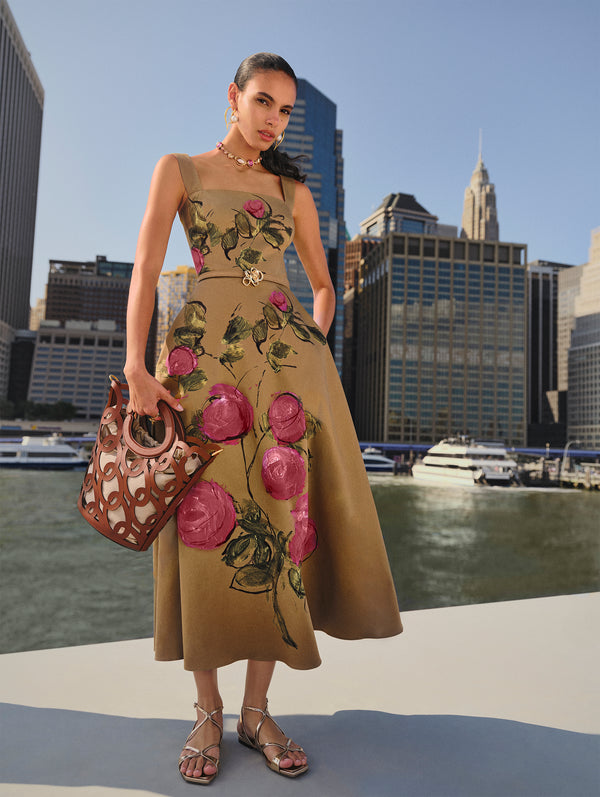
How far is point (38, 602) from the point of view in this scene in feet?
70.3

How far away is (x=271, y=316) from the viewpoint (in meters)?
1.05

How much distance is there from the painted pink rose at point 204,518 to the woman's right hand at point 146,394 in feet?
0.48

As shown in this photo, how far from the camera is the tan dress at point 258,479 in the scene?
0.95 m

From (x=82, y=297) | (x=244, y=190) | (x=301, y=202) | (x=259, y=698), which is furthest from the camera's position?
(x=82, y=297)

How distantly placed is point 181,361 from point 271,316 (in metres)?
0.18

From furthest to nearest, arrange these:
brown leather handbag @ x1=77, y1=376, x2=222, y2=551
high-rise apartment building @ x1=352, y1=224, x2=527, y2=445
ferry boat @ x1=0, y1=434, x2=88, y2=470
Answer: high-rise apartment building @ x1=352, y1=224, x2=527, y2=445, ferry boat @ x1=0, y1=434, x2=88, y2=470, brown leather handbag @ x1=77, y1=376, x2=222, y2=551

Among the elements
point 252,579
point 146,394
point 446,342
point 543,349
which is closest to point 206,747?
point 252,579

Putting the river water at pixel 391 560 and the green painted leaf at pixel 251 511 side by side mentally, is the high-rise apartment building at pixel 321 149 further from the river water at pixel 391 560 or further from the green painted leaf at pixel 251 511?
the green painted leaf at pixel 251 511

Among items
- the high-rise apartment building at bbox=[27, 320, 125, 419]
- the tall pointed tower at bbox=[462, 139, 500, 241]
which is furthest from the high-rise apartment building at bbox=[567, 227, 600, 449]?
the high-rise apartment building at bbox=[27, 320, 125, 419]

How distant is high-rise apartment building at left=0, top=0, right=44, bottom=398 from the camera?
6281 cm

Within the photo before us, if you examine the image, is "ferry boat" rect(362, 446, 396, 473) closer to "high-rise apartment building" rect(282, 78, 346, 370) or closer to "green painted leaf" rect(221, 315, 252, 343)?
"high-rise apartment building" rect(282, 78, 346, 370)

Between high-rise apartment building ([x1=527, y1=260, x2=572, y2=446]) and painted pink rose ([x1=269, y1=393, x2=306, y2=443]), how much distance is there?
8205 centimetres

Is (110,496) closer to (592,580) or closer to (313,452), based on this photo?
(313,452)

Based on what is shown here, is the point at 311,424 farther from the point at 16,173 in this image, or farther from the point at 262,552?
the point at 16,173
